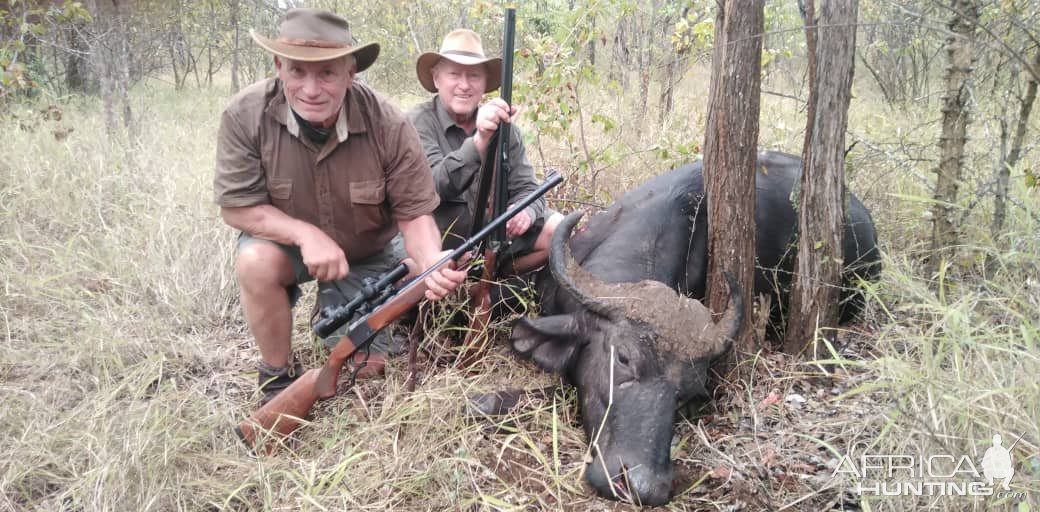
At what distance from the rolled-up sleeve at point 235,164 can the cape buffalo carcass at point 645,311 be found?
59.1 inches

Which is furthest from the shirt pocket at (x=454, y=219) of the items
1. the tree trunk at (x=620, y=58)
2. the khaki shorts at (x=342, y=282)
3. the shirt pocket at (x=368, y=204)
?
the tree trunk at (x=620, y=58)

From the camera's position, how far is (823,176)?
2.96 meters

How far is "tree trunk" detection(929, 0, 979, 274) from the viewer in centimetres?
307

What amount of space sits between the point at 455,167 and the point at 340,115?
0.89 m

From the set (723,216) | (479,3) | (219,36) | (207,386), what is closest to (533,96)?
(479,3)

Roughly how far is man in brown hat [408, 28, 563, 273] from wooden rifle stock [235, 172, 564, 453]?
3.40 feet

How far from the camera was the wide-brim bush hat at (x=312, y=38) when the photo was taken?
2.90 m

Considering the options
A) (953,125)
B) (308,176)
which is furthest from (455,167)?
(953,125)

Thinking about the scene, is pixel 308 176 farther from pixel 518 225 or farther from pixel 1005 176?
pixel 1005 176

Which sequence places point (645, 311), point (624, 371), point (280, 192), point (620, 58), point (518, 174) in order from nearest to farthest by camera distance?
point (624, 371), point (645, 311), point (280, 192), point (518, 174), point (620, 58)

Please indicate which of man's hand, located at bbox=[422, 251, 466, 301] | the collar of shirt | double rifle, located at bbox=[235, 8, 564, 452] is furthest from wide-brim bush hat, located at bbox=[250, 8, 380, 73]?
man's hand, located at bbox=[422, 251, 466, 301]

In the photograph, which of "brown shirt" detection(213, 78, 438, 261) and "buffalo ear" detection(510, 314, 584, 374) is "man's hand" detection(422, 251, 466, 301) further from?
"brown shirt" detection(213, 78, 438, 261)

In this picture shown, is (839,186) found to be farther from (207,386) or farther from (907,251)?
(207,386)

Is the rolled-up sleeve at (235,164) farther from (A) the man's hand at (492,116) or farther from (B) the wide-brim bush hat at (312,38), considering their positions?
(A) the man's hand at (492,116)
